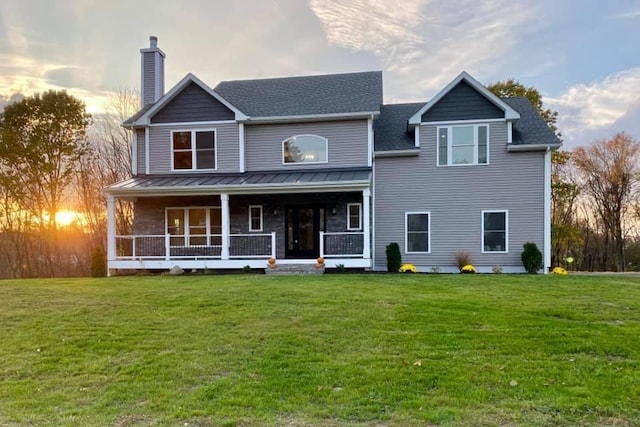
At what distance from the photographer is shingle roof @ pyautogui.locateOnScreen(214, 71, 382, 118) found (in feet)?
52.1

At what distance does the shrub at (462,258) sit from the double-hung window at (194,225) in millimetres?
8830

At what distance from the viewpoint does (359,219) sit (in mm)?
15445

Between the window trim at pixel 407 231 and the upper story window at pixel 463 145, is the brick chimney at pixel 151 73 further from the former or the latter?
the upper story window at pixel 463 145

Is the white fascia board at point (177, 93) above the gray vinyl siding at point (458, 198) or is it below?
above

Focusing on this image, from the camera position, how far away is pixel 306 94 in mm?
17172

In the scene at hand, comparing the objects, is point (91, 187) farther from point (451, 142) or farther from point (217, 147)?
point (451, 142)

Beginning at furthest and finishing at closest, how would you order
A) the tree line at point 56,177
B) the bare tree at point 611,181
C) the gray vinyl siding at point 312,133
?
the bare tree at point 611,181, the tree line at point 56,177, the gray vinyl siding at point 312,133

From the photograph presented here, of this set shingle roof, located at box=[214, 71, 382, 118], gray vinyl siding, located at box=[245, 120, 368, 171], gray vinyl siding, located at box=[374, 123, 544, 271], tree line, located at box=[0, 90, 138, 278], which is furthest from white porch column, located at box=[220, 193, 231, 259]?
tree line, located at box=[0, 90, 138, 278]

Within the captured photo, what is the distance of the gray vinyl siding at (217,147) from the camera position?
16109 millimetres

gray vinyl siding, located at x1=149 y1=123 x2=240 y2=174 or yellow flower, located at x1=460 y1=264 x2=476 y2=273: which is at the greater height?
gray vinyl siding, located at x1=149 y1=123 x2=240 y2=174

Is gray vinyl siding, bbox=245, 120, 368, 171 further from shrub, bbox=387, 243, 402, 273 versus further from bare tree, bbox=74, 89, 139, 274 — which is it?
bare tree, bbox=74, 89, 139, 274

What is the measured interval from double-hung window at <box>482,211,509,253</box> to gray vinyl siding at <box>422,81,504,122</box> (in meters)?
3.50

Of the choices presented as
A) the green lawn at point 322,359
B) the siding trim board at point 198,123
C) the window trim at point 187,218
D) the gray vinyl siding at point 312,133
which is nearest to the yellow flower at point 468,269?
the gray vinyl siding at point 312,133

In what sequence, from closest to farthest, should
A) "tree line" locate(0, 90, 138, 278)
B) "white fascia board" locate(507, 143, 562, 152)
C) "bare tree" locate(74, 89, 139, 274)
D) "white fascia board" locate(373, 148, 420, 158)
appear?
1. "white fascia board" locate(507, 143, 562, 152)
2. "white fascia board" locate(373, 148, 420, 158)
3. "tree line" locate(0, 90, 138, 278)
4. "bare tree" locate(74, 89, 139, 274)
